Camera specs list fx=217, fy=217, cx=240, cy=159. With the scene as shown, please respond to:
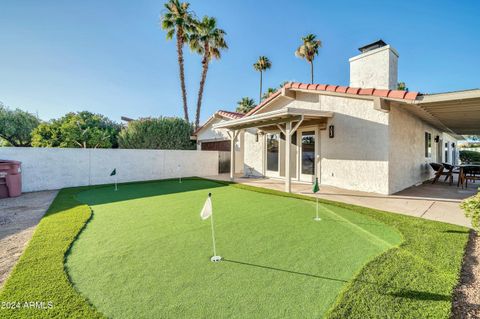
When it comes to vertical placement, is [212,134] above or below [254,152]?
above

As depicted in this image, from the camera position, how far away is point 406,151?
9.63 m

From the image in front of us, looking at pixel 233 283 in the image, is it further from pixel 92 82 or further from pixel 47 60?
pixel 92 82

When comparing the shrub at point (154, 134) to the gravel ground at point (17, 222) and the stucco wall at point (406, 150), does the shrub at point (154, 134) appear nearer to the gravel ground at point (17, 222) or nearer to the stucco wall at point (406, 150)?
the gravel ground at point (17, 222)

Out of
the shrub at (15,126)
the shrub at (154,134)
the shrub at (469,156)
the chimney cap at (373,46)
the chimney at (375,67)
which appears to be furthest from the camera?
the shrub at (469,156)

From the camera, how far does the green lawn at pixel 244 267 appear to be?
2424mm

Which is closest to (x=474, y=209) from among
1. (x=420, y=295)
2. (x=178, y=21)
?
(x=420, y=295)

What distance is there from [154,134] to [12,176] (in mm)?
11359

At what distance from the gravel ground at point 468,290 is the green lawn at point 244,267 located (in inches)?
3.9

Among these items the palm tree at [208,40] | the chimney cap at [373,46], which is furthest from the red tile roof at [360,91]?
the palm tree at [208,40]

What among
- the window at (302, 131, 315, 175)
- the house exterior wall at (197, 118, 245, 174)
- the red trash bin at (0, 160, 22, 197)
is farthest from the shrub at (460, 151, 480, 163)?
the red trash bin at (0, 160, 22, 197)

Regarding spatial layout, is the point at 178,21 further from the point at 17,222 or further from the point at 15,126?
the point at 15,126

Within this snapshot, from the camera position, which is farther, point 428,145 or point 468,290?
point 428,145

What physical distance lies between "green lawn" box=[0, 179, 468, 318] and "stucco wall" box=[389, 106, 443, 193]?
3932mm

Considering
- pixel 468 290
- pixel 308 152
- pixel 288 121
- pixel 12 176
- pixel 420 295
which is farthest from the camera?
pixel 308 152
